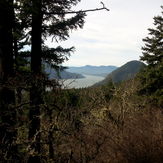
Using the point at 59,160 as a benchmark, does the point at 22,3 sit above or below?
above

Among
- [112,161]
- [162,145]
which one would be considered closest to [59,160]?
[112,161]

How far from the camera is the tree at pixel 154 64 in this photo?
27.3 meters

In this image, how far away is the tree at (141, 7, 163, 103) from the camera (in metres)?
27.3

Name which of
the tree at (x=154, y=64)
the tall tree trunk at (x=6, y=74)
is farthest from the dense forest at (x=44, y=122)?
the tree at (x=154, y=64)

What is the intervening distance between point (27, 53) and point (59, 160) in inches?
174

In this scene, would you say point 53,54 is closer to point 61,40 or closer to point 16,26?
point 61,40

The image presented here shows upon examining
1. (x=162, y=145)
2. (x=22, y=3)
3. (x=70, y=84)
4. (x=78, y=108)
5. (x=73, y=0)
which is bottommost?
(x=162, y=145)

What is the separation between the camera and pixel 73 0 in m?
8.96

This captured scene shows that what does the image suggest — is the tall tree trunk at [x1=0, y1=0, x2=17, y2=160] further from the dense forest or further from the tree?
the tree

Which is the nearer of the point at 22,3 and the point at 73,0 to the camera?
the point at 22,3

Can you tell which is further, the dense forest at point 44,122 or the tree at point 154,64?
the tree at point 154,64

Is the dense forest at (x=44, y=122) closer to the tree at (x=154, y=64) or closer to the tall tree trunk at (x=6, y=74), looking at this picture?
the tall tree trunk at (x=6, y=74)

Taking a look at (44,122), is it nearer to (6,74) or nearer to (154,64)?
(6,74)

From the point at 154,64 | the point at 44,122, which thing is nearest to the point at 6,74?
the point at 44,122
